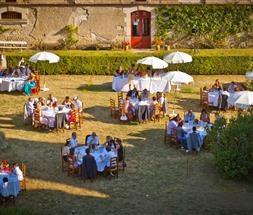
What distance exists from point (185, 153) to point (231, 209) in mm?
3976

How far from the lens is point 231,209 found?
1476 centimetres

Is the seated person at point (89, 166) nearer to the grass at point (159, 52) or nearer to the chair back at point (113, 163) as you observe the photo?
the chair back at point (113, 163)

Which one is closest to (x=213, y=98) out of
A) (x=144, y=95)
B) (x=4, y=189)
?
(x=144, y=95)

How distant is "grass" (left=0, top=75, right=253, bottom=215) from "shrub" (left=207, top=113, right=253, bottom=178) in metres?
0.41

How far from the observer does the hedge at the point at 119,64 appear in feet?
95.1

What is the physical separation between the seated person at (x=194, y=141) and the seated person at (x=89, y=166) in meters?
3.63

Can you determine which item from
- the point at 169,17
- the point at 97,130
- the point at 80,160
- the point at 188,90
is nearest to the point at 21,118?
the point at 97,130

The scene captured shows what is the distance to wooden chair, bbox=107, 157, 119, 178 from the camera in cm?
1641

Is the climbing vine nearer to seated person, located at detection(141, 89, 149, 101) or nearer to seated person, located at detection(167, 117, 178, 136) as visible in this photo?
seated person, located at detection(141, 89, 149, 101)

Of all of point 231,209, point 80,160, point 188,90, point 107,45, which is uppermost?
point 107,45

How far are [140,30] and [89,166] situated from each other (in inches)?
694

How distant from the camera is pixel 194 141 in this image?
60.0 ft

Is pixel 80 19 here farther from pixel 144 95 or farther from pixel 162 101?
pixel 162 101

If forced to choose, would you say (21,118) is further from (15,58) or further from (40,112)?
(15,58)
